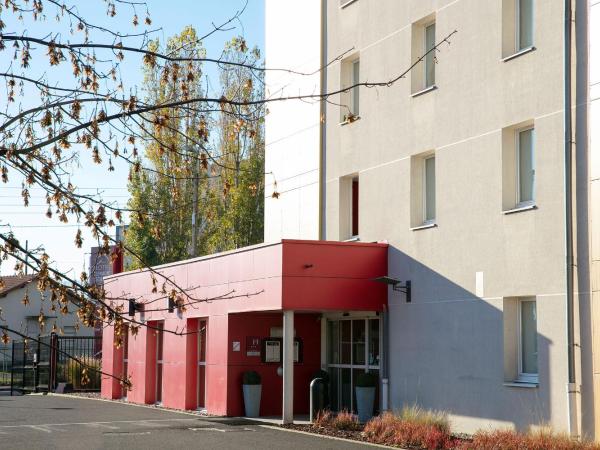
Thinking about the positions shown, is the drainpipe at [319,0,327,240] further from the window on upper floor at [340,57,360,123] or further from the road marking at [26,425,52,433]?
the road marking at [26,425,52,433]

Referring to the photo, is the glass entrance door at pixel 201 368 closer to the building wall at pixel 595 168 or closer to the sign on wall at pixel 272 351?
the sign on wall at pixel 272 351

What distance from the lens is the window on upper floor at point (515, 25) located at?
19.4 m

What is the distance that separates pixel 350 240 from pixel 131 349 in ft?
33.6

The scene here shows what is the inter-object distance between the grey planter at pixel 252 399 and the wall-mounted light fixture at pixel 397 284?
14.1 feet

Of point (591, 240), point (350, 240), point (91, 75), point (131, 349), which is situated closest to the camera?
point (91, 75)

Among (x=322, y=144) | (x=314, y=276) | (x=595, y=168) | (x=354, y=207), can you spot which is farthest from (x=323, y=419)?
(x=595, y=168)

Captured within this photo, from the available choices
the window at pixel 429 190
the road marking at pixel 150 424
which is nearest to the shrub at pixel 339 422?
the road marking at pixel 150 424

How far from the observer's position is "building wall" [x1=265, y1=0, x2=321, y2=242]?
86.1 ft

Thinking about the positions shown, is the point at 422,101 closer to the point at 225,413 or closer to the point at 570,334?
the point at 570,334

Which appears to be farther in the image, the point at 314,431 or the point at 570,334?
the point at 314,431

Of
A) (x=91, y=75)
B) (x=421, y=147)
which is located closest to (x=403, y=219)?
(x=421, y=147)

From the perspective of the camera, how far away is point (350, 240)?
81.5ft

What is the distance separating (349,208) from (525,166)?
657 cm

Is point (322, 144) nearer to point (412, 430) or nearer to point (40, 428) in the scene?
point (412, 430)
